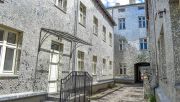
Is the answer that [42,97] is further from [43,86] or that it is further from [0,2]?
[0,2]

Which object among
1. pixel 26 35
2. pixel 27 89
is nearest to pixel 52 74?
pixel 27 89

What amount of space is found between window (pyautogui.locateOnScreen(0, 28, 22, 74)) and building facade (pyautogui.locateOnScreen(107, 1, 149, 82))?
19.8m

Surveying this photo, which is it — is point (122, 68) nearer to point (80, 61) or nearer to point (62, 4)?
point (80, 61)

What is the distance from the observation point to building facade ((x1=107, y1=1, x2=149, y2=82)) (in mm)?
23688

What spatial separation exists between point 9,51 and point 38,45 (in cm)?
135

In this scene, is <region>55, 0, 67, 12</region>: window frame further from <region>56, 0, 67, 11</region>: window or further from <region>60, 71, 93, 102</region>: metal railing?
<region>60, 71, 93, 102</region>: metal railing

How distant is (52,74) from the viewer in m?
8.12

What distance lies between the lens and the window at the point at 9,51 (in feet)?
17.6

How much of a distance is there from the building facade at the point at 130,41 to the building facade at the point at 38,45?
13.7 m

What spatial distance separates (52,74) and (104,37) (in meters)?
10.3

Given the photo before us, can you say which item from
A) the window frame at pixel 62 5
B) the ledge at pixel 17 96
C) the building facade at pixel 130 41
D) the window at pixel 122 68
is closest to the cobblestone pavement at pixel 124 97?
the ledge at pixel 17 96

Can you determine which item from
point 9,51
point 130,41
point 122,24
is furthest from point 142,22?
point 9,51

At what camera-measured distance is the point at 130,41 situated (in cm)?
2442

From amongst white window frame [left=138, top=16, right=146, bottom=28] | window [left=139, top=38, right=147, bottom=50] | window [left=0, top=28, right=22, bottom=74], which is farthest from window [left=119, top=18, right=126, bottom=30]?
window [left=0, top=28, right=22, bottom=74]
